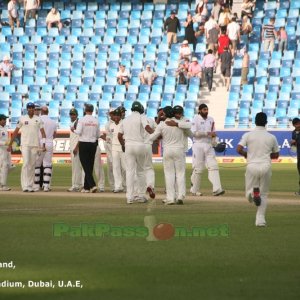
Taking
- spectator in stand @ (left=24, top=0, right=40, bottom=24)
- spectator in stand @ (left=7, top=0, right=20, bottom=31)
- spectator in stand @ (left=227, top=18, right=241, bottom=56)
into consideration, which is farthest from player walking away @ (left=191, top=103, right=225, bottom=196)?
spectator in stand @ (left=24, top=0, right=40, bottom=24)

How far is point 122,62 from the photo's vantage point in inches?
2195

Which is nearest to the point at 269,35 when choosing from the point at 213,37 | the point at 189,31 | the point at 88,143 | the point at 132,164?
the point at 213,37

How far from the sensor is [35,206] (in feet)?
→ 79.8

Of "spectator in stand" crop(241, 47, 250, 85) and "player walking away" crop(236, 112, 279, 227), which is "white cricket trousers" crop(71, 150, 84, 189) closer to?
"player walking away" crop(236, 112, 279, 227)

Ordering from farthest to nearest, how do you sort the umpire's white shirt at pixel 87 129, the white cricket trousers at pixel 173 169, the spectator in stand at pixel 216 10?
1. the spectator in stand at pixel 216 10
2. the umpire's white shirt at pixel 87 129
3. the white cricket trousers at pixel 173 169

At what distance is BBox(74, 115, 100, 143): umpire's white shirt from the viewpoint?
29984 mm

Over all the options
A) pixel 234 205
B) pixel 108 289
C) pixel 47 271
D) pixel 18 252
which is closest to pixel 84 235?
pixel 18 252

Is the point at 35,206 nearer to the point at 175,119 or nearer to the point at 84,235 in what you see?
the point at 175,119

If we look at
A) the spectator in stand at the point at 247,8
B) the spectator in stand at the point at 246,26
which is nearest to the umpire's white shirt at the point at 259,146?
the spectator in stand at the point at 246,26

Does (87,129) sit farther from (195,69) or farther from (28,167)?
(195,69)

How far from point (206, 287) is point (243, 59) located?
38.8 meters

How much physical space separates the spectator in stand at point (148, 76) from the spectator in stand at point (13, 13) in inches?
329

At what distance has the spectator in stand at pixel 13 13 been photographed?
58.2m

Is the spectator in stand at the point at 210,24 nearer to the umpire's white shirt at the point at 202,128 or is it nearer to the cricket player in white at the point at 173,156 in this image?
the umpire's white shirt at the point at 202,128
